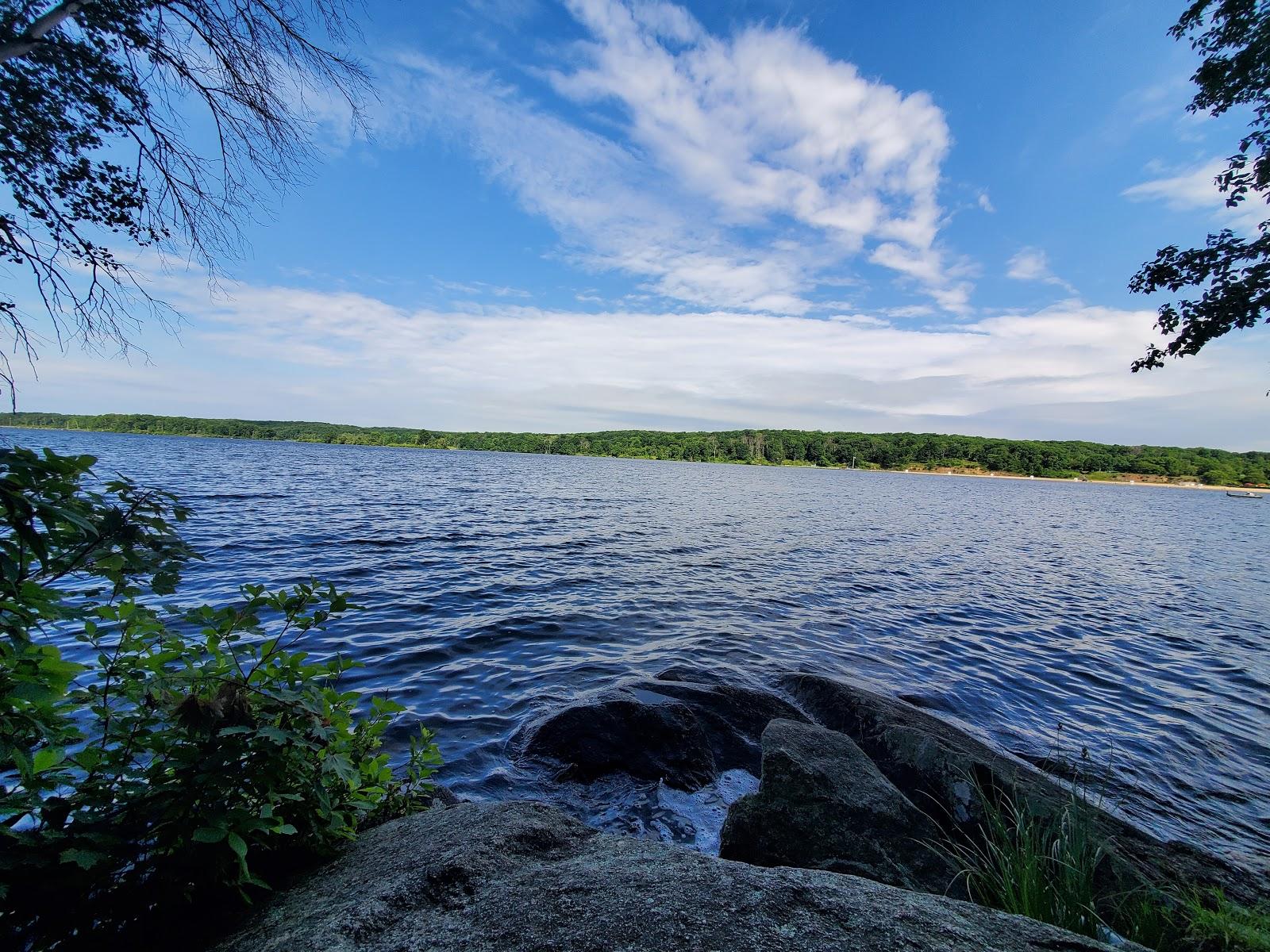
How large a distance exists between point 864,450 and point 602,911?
627ft

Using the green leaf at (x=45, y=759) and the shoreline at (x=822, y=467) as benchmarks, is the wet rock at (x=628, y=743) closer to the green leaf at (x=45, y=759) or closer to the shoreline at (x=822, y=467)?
the green leaf at (x=45, y=759)

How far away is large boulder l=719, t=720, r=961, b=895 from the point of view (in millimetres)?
4539

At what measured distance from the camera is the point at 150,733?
8.04 ft

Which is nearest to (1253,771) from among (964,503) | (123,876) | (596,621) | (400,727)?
(596,621)

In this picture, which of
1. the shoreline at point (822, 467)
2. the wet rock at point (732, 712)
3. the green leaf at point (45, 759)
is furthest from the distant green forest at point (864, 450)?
the green leaf at point (45, 759)

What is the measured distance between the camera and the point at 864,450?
177 metres

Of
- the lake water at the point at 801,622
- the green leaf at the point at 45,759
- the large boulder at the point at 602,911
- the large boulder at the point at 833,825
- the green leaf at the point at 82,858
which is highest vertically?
the green leaf at the point at 45,759

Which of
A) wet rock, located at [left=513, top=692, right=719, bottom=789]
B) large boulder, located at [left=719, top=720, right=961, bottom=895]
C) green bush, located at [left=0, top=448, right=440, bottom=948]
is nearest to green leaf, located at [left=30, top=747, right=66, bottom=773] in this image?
green bush, located at [left=0, top=448, right=440, bottom=948]

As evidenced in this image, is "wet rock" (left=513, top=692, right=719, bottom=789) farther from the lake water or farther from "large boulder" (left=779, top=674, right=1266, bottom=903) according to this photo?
"large boulder" (left=779, top=674, right=1266, bottom=903)

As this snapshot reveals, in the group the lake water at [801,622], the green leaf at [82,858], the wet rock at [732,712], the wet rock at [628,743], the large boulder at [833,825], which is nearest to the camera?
the green leaf at [82,858]

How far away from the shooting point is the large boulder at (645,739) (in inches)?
263

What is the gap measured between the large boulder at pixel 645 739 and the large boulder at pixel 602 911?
3.92 meters

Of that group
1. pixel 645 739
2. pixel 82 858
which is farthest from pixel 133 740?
pixel 645 739

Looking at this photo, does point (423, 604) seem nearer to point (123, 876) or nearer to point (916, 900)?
point (123, 876)
